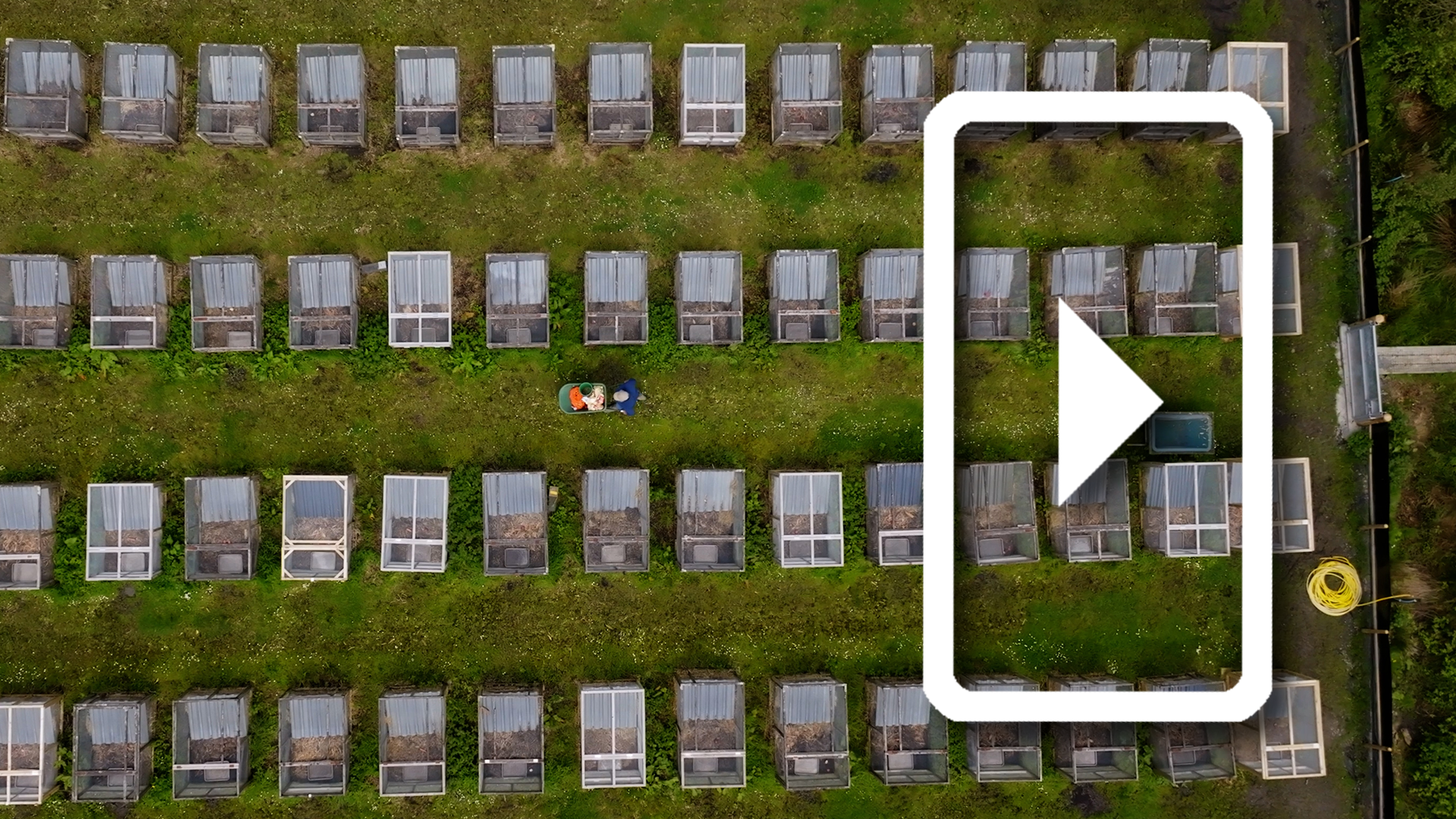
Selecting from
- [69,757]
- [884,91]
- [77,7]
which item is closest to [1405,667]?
[884,91]

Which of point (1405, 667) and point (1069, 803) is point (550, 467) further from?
point (1405, 667)

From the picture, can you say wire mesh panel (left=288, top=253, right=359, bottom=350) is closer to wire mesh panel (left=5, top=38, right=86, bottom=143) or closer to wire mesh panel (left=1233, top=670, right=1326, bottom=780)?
wire mesh panel (left=5, top=38, right=86, bottom=143)

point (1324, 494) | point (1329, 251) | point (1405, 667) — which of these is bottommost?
point (1405, 667)

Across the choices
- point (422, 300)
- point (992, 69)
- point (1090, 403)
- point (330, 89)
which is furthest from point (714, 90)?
point (1090, 403)

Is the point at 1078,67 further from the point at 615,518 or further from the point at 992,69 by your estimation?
the point at 615,518

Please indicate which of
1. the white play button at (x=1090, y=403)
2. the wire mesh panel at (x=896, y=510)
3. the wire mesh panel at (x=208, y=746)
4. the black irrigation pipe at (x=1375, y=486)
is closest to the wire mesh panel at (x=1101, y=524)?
the wire mesh panel at (x=896, y=510)
